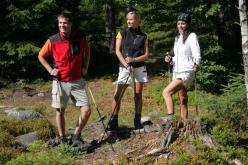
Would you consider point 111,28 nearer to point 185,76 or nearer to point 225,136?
point 185,76

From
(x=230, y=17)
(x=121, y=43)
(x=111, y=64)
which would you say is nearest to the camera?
(x=121, y=43)

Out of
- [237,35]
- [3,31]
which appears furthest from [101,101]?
[237,35]

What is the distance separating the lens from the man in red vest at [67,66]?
787 centimetres

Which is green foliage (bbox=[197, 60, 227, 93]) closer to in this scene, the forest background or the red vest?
the forest background

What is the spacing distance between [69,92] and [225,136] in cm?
260

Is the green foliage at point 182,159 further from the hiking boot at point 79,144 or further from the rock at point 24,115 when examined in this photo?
the rock at point 24,115

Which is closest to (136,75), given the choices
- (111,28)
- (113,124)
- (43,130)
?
(113,124)

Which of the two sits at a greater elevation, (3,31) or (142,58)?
(3,31)

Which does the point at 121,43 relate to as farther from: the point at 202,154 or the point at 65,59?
the point at 202,154

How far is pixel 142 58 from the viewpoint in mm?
8344

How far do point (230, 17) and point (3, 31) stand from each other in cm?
721

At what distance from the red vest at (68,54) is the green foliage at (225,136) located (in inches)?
94.8

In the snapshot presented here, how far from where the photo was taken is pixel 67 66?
26.0 feet

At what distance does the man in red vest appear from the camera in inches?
310
